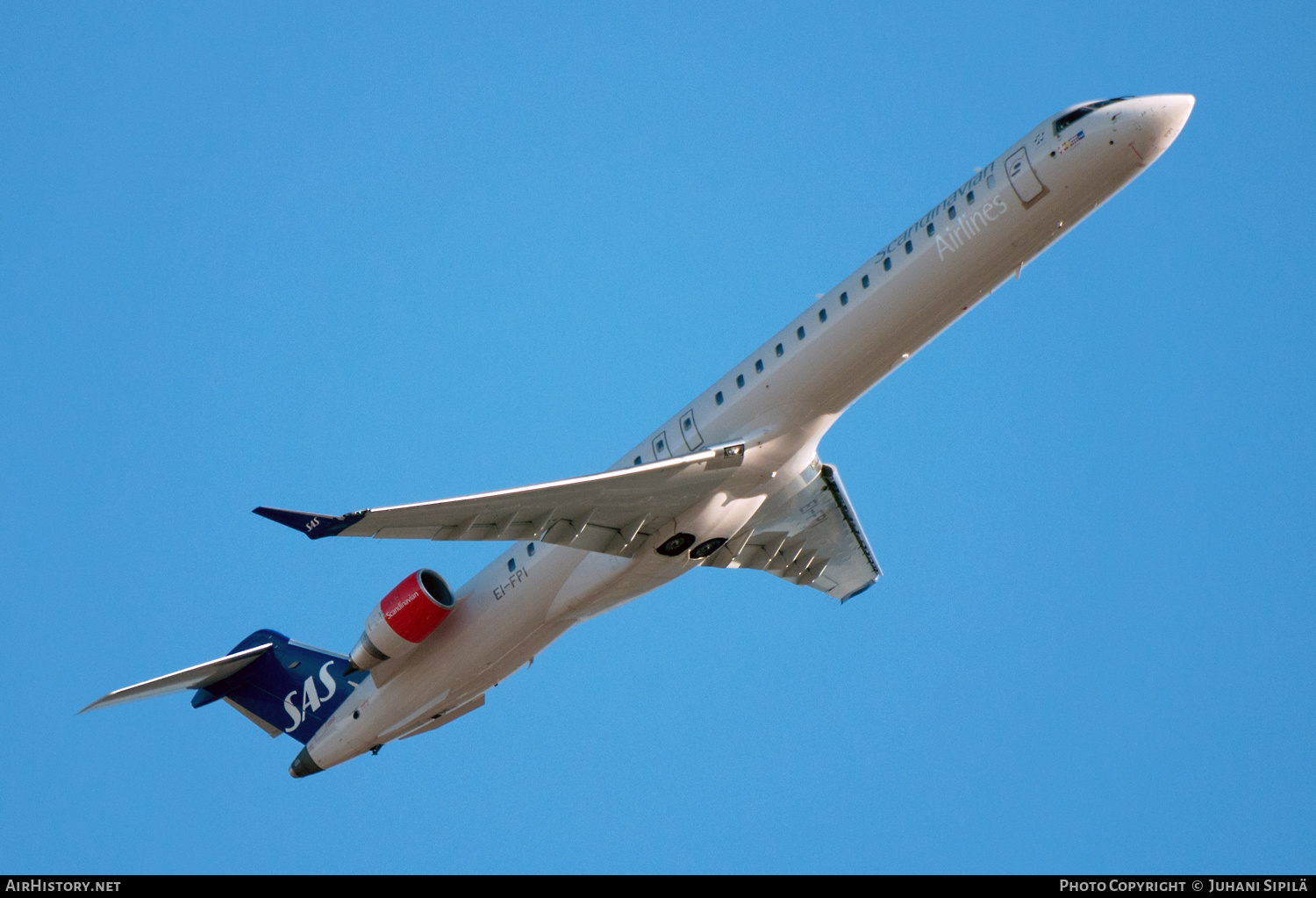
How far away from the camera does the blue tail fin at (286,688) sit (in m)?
23.7

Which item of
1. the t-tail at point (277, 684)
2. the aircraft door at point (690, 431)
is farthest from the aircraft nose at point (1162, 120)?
the t-tail at point (277, 684)

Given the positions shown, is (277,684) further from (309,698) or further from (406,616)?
(406,616)

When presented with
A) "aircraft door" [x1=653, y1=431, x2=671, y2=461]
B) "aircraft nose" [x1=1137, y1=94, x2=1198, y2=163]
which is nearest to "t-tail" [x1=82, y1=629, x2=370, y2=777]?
"aircraft door" [x1=653, y1=431, x2=671, y2=461]

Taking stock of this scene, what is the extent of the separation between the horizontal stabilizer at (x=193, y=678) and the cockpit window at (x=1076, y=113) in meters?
16.0

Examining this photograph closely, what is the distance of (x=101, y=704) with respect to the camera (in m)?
21.3

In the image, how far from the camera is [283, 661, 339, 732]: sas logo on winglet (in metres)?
23.7

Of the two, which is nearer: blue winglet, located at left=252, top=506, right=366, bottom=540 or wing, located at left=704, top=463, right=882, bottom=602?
blue winglet, located at left=252, top=506, right=366, bottom=540

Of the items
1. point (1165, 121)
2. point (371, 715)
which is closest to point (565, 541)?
point (371, 715)

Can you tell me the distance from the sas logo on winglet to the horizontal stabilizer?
3.55 ft

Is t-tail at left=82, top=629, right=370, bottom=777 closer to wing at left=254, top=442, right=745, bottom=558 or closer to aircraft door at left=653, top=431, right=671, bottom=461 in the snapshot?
wing at left=254, top=442, right=745, bottom=558

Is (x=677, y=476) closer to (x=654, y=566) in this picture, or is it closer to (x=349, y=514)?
(x=654, y=566)

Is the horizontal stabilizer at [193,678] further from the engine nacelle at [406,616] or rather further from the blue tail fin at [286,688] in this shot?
the engine nacelle at [406,616]

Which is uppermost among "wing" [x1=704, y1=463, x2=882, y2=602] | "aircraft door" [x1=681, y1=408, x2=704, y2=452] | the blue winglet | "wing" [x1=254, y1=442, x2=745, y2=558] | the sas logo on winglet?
"wing" [x1=704, y1=463, x2=882, y2=602]

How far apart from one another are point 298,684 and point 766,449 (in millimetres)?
10096
